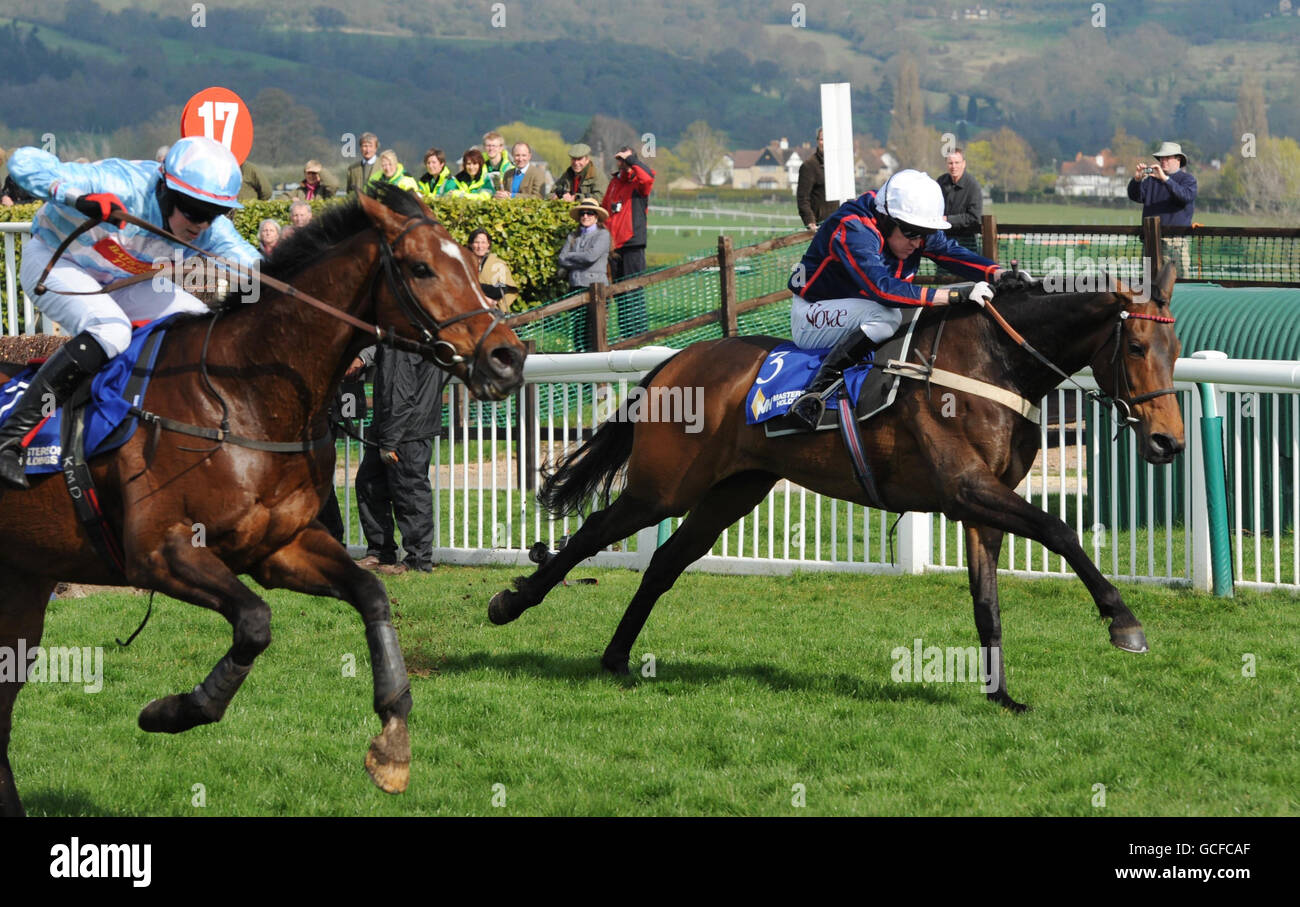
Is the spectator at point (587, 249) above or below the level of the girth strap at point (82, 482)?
above

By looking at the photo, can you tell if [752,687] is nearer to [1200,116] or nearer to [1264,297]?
[1264,297]

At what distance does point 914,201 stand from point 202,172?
3.10 metres

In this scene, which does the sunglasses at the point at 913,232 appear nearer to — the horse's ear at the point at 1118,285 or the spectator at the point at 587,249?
the horse's ear at the point at 1118,285

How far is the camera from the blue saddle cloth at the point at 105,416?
4.88 metres

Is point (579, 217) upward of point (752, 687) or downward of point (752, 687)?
upward

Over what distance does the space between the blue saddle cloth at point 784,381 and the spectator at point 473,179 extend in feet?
30.8

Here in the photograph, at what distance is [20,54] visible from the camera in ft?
490

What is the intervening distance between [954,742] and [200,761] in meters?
2.83

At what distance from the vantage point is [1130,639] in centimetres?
593

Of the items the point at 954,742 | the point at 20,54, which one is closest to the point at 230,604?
the point at 954,742

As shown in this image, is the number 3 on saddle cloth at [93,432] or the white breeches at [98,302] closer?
the number 3 on saddle cloth at [93,432]

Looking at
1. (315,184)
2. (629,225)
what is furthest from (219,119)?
(315,184)

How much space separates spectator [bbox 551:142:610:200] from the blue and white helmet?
437 inches

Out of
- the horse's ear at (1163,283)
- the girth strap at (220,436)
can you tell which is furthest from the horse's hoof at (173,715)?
the horse's ear at (1163,283)
